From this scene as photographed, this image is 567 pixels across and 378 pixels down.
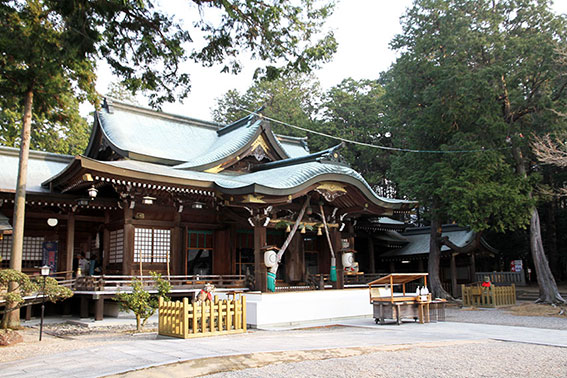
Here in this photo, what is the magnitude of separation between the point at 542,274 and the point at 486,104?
25.7 ft

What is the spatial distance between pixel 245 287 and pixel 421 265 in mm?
13741

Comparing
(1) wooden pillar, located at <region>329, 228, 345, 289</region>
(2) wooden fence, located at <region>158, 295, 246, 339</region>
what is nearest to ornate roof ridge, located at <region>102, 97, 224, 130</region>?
(1) wooden pillar, located at <region>329, 228, 345, 289</region>

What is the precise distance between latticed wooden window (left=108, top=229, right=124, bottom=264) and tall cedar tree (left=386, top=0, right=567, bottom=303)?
1334 cm

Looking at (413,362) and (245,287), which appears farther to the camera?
(245,287)

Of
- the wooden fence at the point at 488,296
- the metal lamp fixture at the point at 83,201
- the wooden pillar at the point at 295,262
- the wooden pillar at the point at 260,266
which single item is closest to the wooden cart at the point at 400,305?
the wooden pillar at the point at 260,266

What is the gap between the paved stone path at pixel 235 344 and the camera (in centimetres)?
706

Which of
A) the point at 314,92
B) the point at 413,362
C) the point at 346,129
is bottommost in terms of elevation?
the point at 413,362

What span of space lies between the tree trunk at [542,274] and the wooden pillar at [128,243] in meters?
16.6

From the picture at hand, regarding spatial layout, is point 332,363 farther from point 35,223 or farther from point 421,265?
point 421,265

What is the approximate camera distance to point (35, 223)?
16.5 metres

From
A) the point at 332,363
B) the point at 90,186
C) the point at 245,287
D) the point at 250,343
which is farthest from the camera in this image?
the point at 245,287

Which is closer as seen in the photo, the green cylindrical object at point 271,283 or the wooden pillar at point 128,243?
the green cylindrical object at point 271,283

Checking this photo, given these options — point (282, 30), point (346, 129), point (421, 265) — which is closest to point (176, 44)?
point (282, 30)

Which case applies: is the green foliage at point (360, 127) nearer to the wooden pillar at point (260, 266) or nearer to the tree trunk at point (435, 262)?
the tree trunk at point (435, 262)
